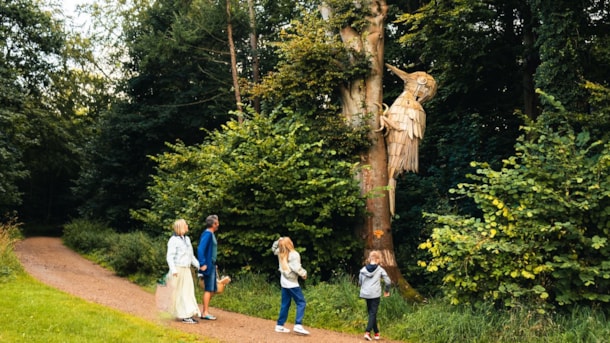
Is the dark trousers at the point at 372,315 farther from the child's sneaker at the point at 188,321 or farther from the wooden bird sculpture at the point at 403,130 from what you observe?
the wooden bird sculpture at the point at 403,130

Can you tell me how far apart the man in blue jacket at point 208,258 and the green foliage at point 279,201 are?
80.7 inches

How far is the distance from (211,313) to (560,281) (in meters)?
5.85

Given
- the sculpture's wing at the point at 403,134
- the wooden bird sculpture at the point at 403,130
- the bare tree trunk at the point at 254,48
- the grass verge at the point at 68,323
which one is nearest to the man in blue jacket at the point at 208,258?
the grass verge at the point at 68,323

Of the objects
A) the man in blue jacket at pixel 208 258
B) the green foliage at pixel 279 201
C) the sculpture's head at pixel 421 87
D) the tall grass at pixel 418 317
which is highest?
the sculpture's head at pixel 421 87

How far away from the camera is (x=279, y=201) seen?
35.2 ft

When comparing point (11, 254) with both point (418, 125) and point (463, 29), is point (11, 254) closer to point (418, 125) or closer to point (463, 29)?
point (418, 125)

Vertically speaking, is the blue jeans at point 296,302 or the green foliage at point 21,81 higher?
the green foliage at point 21,81

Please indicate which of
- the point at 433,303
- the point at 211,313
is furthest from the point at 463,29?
the point at 211,313

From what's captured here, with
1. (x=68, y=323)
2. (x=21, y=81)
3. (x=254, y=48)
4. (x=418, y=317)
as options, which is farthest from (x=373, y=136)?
(x=21, y=81)

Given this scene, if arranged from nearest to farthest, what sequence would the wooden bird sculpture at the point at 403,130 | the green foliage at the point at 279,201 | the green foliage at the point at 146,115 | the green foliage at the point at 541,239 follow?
the green foliage at the point at 541,239 → the green foliage at the point at 279,201 → the wooden bird sculpture at the point at 403,130 → the green foliage at the point at 146,115

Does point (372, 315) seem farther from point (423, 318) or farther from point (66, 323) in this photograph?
point (66, 323)

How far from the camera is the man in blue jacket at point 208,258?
8.59m

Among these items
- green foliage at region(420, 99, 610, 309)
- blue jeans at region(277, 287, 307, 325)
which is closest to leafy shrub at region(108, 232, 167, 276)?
blue jeans at region(277, 287, 307, 325)

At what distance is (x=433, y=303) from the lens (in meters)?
8.85
